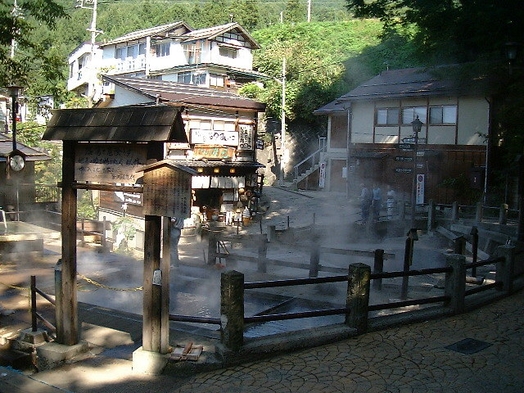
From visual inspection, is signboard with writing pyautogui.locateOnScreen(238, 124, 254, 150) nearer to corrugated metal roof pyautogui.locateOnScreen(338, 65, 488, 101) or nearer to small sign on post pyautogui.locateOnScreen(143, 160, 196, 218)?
corrugated metal roof pyautogui.locateOnScreen(338, 65, 488, 101)

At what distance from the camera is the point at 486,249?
17516 millimetres

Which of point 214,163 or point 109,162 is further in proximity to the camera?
point 214,163

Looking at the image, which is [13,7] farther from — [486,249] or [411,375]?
[486,249]

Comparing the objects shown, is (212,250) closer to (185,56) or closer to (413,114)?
(413,114)

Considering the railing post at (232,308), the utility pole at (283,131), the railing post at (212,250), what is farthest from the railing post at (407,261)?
the utility pole at (283,131)

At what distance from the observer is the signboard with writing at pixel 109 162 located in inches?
290

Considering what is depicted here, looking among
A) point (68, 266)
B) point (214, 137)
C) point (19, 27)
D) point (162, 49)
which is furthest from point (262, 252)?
point (162, 49)

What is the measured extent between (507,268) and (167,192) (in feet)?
25.7

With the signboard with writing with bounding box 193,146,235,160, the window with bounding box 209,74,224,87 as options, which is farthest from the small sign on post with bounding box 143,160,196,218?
the window with bounding box 209,74,224,87

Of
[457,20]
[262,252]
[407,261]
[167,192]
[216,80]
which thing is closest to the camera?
[167,192]

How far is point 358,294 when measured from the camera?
802cm

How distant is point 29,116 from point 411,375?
47.8 m

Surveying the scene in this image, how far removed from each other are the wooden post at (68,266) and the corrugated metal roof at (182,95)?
775 inches

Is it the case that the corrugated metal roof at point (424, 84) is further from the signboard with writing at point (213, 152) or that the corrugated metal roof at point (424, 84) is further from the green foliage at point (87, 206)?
the green foliage at point (87, 206)
